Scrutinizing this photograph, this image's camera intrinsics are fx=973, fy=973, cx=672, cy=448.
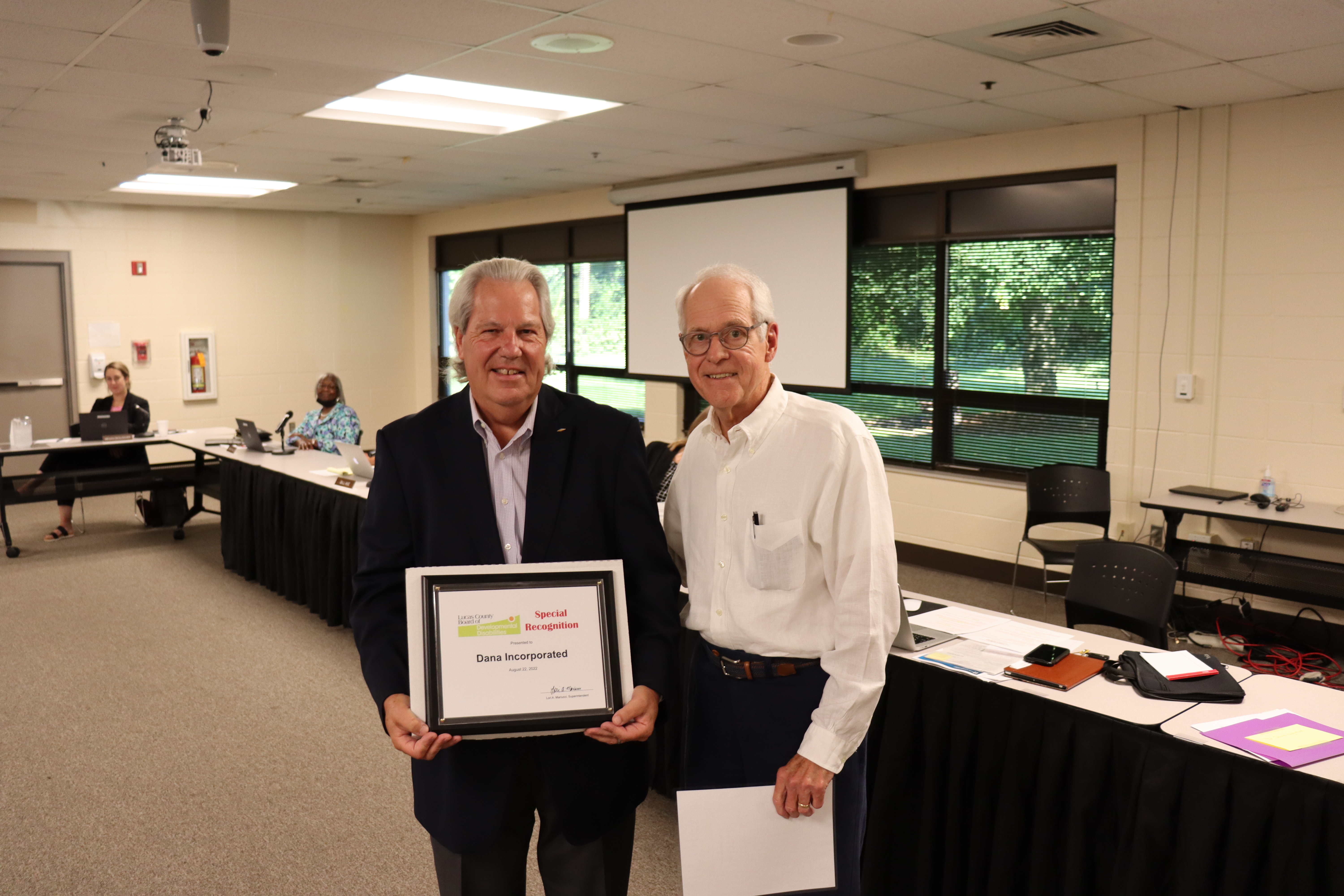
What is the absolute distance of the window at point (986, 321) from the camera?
600cm

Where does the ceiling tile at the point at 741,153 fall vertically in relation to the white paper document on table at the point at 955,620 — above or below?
above

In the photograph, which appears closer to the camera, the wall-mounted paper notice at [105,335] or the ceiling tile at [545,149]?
the ceiling tile at [545,149]

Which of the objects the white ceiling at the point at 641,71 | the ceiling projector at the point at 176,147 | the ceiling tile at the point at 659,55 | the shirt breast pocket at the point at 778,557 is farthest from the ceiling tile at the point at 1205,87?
the ceiling projector at the point at 176,147

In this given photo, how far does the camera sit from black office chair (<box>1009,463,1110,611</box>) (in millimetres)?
5547

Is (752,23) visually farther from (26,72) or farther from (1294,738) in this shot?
(26,72)

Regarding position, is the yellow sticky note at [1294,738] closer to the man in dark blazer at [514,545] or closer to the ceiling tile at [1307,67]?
the man in dark blazer at [514,545]

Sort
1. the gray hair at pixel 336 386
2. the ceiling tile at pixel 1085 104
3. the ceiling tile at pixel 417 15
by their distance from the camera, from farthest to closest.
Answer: the gray hair at pixel 336 386 < the ceiling tile at pixel 1085 104 < the ceiling tile at pixel 417 15

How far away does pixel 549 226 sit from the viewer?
32.3 ft

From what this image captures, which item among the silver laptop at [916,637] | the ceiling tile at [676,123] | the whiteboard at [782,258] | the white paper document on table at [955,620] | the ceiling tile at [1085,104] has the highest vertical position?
the ceiling tile at [676,123]

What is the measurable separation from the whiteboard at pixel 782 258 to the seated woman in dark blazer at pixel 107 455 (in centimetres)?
441

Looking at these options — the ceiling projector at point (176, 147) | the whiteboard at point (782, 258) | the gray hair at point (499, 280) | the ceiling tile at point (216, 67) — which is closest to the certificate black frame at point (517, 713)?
the gray hair at point (499, 280)

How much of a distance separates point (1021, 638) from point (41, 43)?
433cm

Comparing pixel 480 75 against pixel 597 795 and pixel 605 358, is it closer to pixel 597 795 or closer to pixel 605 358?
pixel 597 795

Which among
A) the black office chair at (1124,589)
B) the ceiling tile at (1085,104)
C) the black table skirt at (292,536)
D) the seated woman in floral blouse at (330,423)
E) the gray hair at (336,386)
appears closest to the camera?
the black office chair at (1124,589)
